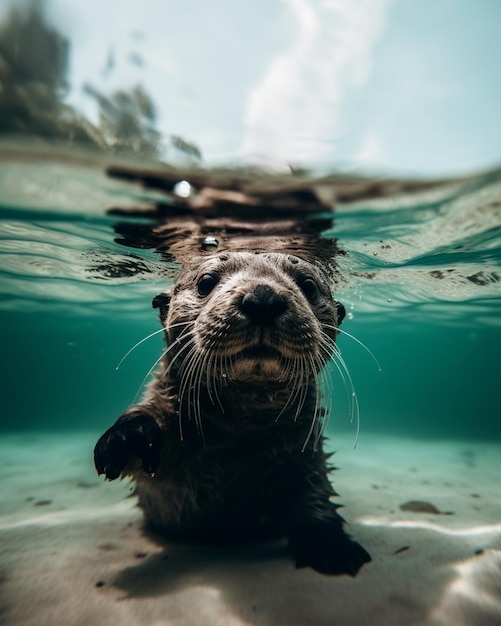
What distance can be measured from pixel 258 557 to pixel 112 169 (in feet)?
15.6

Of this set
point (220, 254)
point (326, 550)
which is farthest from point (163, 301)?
point (326, 550)

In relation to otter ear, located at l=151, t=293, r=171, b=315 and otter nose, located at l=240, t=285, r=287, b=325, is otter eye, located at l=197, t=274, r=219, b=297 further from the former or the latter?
otter nose, located at l=240, t=285, r=287, b=325

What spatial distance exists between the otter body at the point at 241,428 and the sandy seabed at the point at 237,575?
27 cm

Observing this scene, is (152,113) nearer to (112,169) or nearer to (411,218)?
(112,169)

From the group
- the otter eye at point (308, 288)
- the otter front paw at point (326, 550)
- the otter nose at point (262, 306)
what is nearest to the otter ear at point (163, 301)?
the otter eye at point (308, 288)

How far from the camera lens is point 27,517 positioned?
539 cm

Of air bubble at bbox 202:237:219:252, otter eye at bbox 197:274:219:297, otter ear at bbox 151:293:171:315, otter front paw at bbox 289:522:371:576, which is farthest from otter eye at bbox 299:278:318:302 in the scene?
air bubble at bbox 202:237:219:252

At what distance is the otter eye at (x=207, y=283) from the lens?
14.3ft

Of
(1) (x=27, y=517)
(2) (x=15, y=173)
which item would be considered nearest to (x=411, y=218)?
(2) (x=15, y=173)

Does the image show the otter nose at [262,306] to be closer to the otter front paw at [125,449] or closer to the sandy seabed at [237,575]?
the otter front paw at [125,449]

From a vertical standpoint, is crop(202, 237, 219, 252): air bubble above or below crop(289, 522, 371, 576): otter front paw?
above

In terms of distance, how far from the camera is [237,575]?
10.5 ft

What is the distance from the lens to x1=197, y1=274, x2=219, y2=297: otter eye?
4.36m

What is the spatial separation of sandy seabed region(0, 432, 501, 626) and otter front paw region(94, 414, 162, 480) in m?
0.84
